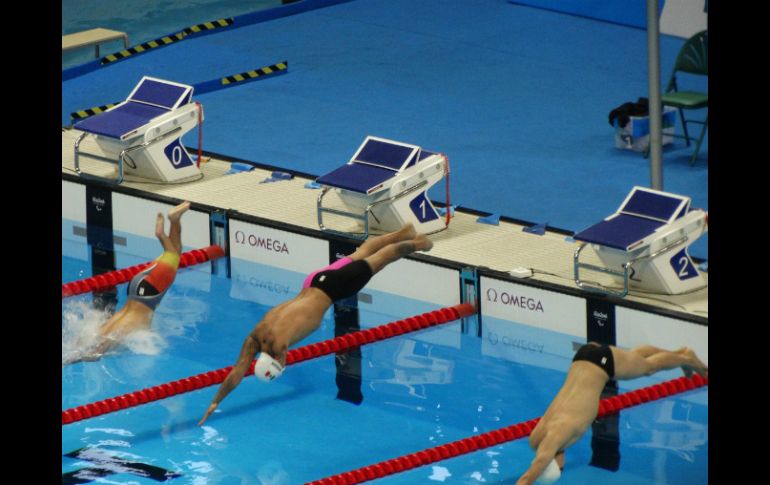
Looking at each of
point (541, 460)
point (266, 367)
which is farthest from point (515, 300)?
point (541, 460)

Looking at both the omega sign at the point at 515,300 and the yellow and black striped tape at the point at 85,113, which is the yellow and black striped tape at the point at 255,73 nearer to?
the yellow and black striped tape at the point at 85,113

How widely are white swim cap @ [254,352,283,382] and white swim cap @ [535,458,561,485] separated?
56.1 inches

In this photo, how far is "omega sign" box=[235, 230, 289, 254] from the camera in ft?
28.1

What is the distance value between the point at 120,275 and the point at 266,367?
104 inches

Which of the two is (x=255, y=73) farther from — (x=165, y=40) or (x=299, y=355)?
(x=299, y=355)

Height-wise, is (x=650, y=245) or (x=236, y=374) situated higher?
(x=650, y=245)

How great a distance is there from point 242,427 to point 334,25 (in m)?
7.71

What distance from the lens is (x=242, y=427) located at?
6789 mm

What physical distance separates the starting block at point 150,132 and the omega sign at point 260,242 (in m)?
0.90

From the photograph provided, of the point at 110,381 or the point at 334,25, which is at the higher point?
the point at 334,25

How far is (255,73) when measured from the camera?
12.4 metres

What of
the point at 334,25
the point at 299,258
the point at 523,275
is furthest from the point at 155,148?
the point at 334,25
